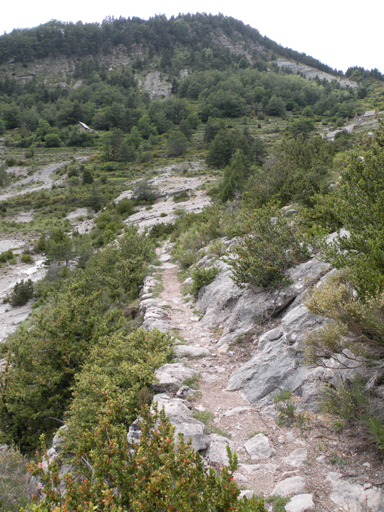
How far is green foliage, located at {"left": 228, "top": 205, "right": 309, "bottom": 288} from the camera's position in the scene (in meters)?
7.31

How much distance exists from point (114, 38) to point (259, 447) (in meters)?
190

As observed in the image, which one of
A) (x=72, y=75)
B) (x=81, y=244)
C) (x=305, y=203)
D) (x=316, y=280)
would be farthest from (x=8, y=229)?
(x=72, y=75)

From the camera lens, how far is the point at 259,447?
3.98 metres

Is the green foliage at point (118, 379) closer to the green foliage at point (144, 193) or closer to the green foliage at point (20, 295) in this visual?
the green foliage at point (20, 295)

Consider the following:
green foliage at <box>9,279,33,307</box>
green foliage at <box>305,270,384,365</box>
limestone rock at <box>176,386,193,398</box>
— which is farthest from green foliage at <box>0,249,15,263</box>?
green foliage at <box>305,270,384,365</box>

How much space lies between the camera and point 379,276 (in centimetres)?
382

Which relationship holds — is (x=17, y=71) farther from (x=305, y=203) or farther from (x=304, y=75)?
(x=305, y=203)

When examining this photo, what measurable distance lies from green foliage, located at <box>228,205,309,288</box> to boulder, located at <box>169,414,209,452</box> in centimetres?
368

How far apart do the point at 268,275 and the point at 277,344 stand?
6.77 ft

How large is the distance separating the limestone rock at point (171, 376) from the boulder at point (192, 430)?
0.97m

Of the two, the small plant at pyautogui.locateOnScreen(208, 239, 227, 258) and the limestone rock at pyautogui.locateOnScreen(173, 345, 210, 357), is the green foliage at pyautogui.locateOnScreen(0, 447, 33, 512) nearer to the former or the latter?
the limestone rock at pyautogui.locateOnScreen(173, 345, 210, 357)

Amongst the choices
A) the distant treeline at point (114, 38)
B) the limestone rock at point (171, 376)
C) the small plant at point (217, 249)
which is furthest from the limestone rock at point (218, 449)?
the distant treeline at point (114, 38)

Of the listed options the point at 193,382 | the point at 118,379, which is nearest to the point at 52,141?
the point at 118,379

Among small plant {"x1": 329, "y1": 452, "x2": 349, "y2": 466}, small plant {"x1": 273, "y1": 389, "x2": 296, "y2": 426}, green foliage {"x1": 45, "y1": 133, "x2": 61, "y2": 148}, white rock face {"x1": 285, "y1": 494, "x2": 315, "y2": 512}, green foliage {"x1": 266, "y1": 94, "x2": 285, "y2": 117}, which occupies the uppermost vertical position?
green foliage {"x1": 266, "y1": 94, "x2": 285, "y2": 117}
